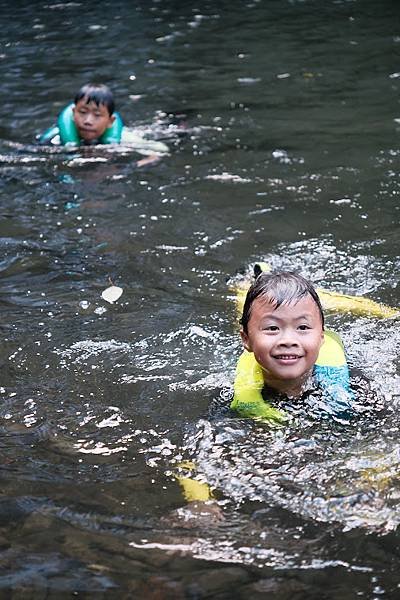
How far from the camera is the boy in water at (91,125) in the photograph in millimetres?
8383

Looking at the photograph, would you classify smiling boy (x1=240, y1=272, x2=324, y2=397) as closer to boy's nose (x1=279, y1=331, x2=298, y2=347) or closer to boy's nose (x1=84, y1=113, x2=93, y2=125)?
boy's nose (x1=279, y1=331, x2=298, y2=347)

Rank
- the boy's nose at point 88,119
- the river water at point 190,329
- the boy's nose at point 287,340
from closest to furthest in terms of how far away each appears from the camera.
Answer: the river water at point 190,329 → the boy's nose at point 287,340 → the boy's nose at point 88,119

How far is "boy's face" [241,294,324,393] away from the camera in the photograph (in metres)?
3.72

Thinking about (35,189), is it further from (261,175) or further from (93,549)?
(93,549)

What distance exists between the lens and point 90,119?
837 centimetres

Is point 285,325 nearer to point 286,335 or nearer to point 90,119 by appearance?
point 286,335

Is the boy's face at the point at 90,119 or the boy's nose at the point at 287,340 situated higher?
the boy's nose at the point at 287,340

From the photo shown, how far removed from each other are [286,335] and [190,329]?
132 centimetres

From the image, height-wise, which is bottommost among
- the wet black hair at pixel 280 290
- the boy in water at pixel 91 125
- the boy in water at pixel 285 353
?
the boy in water at pixel 91 125

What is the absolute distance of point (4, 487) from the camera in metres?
3.61

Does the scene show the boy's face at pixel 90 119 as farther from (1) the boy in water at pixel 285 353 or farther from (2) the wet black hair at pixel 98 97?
(1) the boy in water at pixel 285 353

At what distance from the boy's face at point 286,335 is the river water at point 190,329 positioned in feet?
1.03

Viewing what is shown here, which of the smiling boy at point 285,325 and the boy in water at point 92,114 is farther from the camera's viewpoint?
the boy in water at point 92,114

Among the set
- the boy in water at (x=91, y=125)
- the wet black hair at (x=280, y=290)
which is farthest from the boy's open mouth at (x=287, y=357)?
the boy in water at (x=91, y=125)
